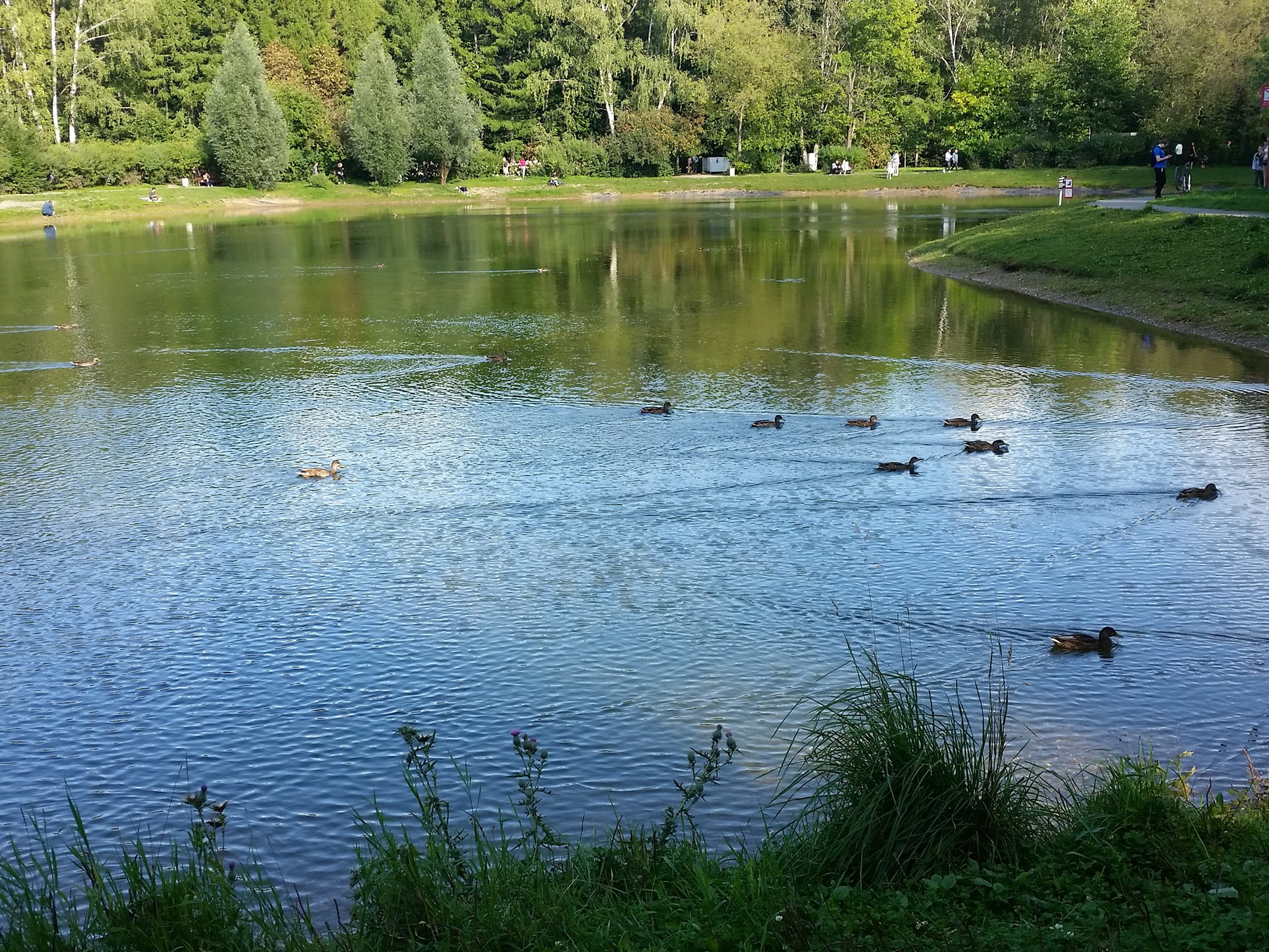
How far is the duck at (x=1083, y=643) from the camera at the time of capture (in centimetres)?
966

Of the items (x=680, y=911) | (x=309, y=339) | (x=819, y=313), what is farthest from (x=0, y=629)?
(x=819, y=313)

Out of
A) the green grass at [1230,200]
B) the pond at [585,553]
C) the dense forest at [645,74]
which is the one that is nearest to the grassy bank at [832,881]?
the pond at [585,553]

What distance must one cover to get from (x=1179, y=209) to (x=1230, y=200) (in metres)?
1.78

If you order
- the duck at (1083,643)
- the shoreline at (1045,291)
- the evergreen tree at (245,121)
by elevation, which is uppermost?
the evergreen tree at (245,121)

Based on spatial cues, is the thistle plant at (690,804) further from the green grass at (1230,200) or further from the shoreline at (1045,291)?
the green grass at (1230,200)

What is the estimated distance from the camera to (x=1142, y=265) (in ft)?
91.5

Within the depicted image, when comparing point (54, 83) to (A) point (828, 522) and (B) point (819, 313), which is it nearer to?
(B) point (819, 313)

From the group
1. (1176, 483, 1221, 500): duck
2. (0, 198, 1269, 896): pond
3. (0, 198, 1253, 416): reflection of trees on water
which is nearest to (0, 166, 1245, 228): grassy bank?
(0, 198, 1253, 416): reflection of trees on water

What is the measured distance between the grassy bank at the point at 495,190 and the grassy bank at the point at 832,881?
60.8 meters

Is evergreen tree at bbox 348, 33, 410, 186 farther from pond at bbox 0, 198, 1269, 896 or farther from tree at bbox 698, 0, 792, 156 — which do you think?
pond at bbox 0, 198, 1269, 896

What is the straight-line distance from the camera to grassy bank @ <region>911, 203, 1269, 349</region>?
2378 centimetres

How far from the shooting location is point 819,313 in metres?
27.4

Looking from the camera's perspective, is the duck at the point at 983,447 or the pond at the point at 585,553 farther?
the duck at the point at 983,447

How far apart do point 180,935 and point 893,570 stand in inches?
296
